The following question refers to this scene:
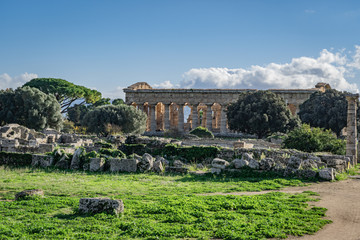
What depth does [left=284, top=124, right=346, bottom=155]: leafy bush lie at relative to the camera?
2362 cm

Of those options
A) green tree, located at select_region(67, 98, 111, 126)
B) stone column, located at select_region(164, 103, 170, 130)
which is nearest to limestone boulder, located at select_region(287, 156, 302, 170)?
stone column, located at select_region(164, 103, 170, 130)

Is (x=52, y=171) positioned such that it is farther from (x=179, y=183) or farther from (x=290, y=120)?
(x=290, y=120)

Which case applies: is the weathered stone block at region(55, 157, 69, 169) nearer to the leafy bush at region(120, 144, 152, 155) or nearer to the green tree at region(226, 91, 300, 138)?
the leafy bush at region(120, 144, 152, 155)

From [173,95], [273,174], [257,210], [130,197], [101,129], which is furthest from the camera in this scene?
[173,95]

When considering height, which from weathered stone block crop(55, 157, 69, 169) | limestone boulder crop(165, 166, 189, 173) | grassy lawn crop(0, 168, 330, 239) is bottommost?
grassy lawn crop(0, 168, 330, 239)

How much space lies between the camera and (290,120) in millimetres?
45094

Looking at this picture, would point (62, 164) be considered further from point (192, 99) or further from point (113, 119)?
point (192, 99)

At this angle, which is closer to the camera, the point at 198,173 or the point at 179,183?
the point at 179,183

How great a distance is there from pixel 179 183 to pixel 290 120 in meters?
33.9

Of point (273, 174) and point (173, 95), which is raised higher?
point (173, 95)

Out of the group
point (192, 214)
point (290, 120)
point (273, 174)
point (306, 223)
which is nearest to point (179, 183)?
A: point (273, 174)

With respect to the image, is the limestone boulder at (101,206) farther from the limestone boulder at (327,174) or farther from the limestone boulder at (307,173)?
the limestone boulder at (327,174)

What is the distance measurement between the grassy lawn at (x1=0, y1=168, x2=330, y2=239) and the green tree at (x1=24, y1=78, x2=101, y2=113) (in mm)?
53187

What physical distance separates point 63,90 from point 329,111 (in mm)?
38937
